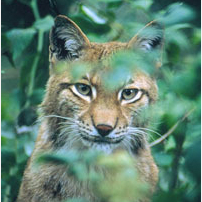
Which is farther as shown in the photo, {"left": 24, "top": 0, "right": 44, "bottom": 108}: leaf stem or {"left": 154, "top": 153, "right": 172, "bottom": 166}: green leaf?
{"left": 24, "top": 0, "right": 44, "bottom": 108}: leaf stem

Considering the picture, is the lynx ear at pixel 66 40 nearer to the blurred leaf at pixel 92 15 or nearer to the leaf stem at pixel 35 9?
the blurred leaf at pixel 92 15

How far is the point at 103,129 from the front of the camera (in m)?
2.80

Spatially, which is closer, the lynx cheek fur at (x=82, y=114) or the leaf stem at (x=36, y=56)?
the lynx cheek fur at (x=82, y=114)

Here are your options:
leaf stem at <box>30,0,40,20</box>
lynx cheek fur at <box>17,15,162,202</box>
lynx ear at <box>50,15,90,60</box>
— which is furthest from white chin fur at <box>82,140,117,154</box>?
leaf stem at <box>30,0,40,20</box>

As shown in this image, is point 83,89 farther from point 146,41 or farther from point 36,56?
point 36,56

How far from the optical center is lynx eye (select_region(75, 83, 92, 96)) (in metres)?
3.04

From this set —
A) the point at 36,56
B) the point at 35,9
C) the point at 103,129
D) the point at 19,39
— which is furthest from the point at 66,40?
the point at 35,9

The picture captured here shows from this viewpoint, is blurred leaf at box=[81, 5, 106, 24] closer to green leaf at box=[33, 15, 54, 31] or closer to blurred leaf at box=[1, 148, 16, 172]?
green leaf at box=[33, 15, 54, 31]

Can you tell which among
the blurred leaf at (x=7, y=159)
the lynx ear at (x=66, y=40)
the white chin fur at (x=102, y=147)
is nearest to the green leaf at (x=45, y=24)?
the lynx ear at (x=66, y=40)

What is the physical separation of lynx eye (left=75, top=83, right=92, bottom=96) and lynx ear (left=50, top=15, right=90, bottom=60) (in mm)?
226

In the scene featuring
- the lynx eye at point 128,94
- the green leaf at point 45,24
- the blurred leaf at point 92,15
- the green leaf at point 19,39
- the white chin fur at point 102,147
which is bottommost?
the white chin fur at point 102,147

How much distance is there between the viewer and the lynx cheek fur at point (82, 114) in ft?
9.59

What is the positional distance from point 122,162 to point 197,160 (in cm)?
29

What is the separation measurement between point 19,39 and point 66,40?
2.23 ft
